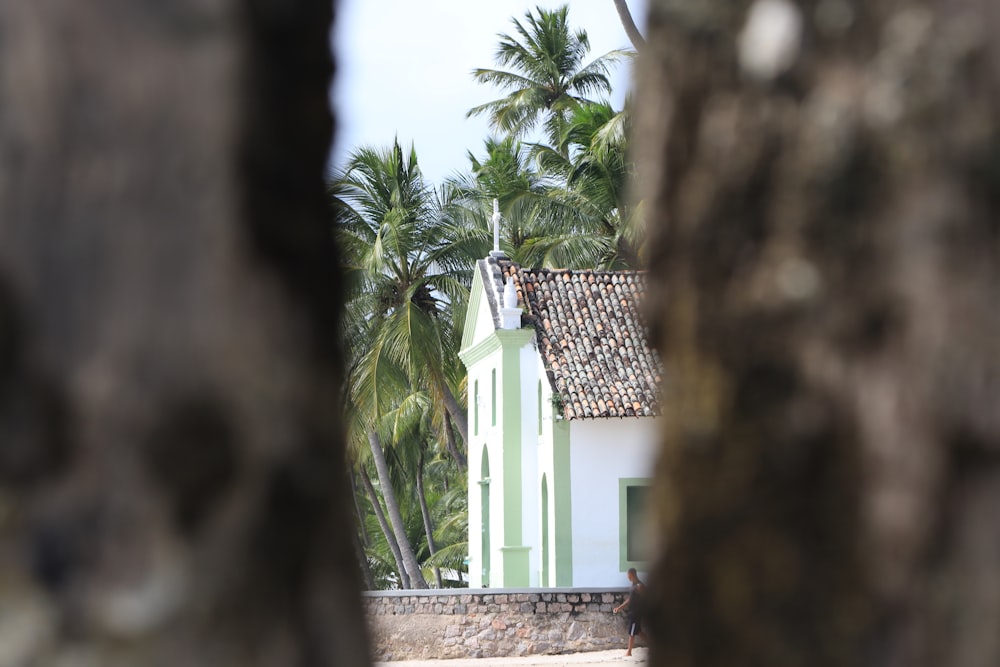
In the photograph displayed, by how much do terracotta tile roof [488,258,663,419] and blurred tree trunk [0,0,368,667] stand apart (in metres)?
19.1

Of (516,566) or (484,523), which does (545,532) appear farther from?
(484,523)

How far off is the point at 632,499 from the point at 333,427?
20.5 meters

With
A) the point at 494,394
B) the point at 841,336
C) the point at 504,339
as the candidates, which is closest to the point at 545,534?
the point at 494,394

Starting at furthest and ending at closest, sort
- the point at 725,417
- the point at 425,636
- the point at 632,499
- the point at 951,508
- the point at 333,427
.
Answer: the point at 632,499
the point at 425,636
the point at 333,427
the point at 725,417
the point at 951,508

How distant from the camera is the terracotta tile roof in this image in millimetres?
20984

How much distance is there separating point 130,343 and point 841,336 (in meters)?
0.68

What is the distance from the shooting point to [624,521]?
2147 centimetres

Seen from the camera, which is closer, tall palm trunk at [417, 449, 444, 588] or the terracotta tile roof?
the terracotta tile roof

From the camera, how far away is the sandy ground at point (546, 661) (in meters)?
16.1

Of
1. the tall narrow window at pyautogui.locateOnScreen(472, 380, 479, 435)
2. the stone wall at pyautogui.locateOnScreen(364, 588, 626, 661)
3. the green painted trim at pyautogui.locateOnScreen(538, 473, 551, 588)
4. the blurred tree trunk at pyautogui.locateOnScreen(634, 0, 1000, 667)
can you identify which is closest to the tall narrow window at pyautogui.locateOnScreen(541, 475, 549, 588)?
the green painted trim at pyautogui.locateOnScreen(538, 473, 551, 588)

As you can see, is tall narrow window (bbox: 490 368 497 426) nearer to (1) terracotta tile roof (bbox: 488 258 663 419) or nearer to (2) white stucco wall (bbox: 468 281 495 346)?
(2) white stucco wall (bbox: 468 281 495 346)

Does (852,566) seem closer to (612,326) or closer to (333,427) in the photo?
(333,427)

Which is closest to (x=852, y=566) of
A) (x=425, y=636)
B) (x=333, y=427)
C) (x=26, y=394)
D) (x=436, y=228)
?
(x=333, y=427)

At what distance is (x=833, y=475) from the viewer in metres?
1.21
